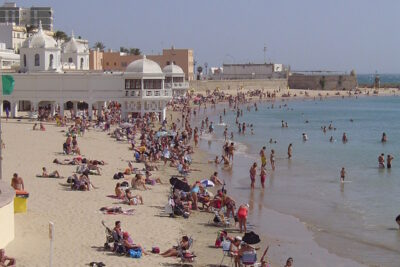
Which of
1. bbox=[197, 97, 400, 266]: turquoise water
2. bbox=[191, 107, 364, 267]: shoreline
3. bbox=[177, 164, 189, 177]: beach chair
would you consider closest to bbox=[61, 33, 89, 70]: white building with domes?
bbox=[197, 97, 400, 266]: turquoise water

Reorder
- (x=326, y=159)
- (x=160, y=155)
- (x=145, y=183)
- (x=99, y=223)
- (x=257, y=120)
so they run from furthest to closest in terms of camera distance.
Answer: (x=257, y=120), (x=326, y=159), (x=160, y=155), (x=145, y=183), (x=99, y=223)

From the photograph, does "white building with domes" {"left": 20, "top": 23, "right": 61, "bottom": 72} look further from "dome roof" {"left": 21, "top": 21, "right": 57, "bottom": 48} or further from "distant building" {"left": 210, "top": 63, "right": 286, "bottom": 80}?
"distant building" {"left": 210, "top": 63, "right": 286, "bottom": 80}

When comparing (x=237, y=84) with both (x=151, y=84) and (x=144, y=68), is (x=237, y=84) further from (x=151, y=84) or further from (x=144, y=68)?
(x=144, y=68)

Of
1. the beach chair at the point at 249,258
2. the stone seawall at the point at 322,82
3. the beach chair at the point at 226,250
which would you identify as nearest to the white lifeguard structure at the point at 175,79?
the beach chair at the point at 226,250

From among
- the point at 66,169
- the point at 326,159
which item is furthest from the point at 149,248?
the point at 326,159

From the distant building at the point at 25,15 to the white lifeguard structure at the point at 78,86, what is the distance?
7611 cm

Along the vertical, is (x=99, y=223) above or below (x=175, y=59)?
below

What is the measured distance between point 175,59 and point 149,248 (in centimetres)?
7399

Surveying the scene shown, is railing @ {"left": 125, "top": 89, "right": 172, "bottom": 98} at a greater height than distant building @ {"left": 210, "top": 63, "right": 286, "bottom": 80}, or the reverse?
distant building @ {"left": 210, "top": 63, "right": 286, "bottom": 80}

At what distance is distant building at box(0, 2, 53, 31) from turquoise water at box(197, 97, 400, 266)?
76252mm

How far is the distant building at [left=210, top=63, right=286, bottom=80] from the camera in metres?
124

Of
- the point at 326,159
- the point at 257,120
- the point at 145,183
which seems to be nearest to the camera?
the point at 145,183

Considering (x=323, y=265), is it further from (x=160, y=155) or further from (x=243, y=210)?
(x=160, y=155)

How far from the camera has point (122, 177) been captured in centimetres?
2359
